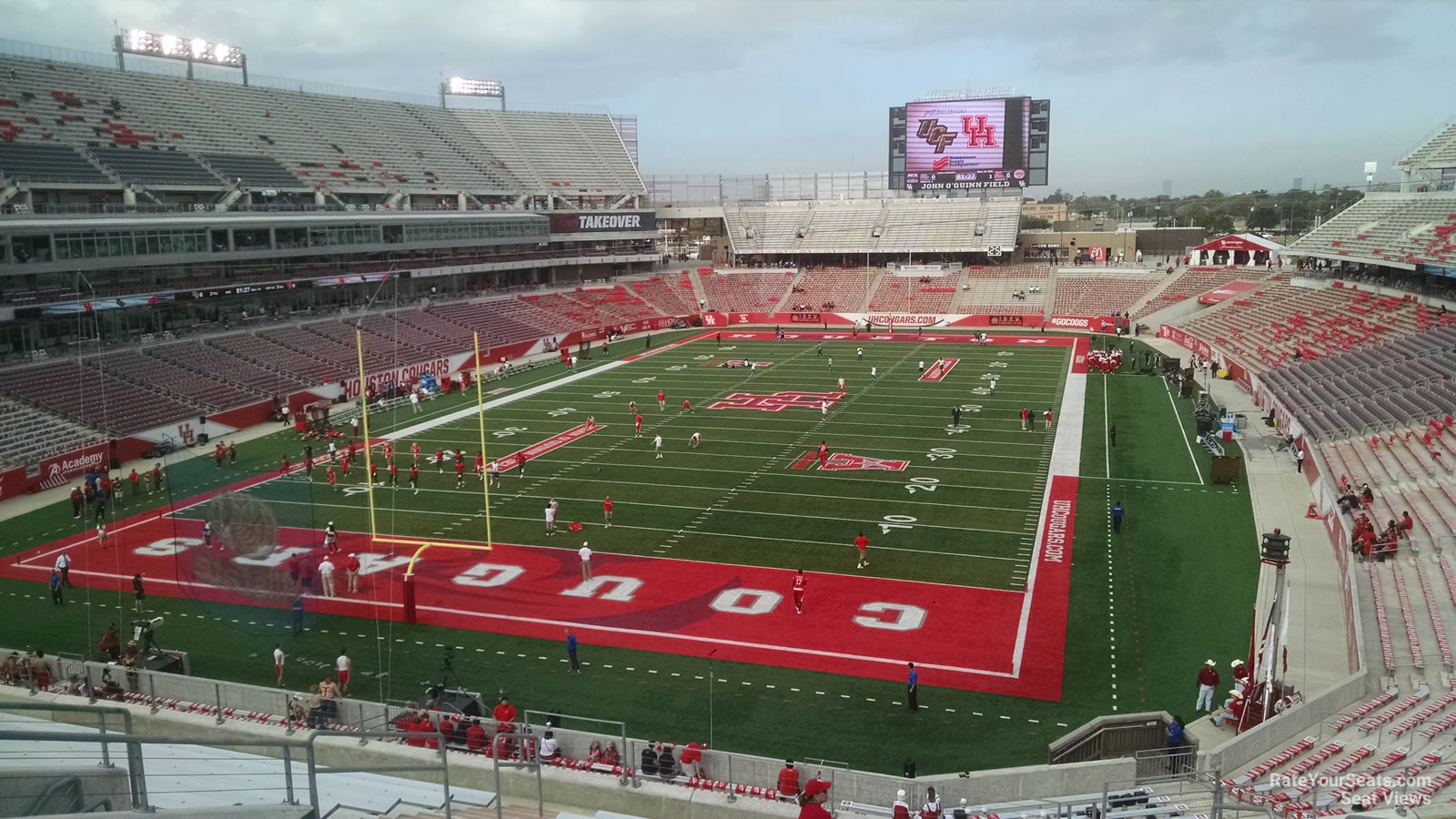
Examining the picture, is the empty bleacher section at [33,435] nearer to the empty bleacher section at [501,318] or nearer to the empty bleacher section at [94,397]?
the empty bleacher section at [94,397]

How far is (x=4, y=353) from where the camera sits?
1316 inches

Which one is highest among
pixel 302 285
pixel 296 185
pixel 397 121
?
pixel 397 121

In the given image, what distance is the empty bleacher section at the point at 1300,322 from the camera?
36.3 m

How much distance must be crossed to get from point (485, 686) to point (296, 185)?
144 feet

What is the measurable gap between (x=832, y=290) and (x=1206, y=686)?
56007mm

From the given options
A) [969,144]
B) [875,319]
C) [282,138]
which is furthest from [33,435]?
[969,144]

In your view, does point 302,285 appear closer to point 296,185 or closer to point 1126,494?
point 296,185

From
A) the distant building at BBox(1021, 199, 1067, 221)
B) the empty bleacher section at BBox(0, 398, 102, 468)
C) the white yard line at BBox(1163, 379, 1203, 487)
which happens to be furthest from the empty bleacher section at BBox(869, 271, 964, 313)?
the distant building at BBox(1021, 199, 1067, 221)

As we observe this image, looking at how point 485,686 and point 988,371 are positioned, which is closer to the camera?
point 485,686

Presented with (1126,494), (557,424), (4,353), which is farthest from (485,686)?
(4,353)

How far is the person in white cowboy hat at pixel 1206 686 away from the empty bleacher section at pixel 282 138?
4390 cm

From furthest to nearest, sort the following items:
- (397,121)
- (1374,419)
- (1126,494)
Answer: (397,121) < (1374,419) < (1126,494)

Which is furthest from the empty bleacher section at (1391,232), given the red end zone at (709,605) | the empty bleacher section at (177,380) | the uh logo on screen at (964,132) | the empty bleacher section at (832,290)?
the empty bleacher section at (177,380)

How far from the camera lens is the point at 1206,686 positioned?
14.0 metres
